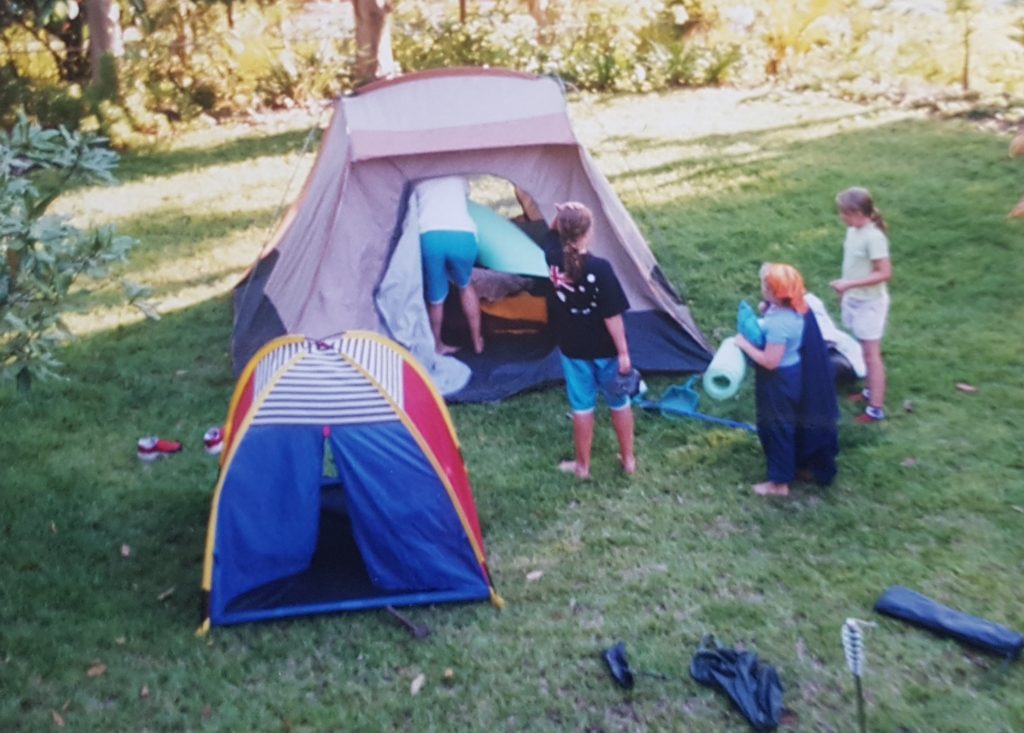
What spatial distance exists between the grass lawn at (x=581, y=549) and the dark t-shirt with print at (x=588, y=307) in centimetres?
75

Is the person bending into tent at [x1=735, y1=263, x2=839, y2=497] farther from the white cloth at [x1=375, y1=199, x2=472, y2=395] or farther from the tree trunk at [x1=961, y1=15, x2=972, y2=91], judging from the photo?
the tree trunk at [x1=961, y1=15, x2=972, y2=91]

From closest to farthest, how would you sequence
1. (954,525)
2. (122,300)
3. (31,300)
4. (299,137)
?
1. (31,300)
2. (954,525)
3. (122,300)
4. (299,137)

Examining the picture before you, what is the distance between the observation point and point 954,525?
15.8 feet

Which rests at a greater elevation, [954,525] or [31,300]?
[31,300]

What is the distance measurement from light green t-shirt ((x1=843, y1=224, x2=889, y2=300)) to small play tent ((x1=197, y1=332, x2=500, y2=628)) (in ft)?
7.80

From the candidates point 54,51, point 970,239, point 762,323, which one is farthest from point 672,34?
point 762,323

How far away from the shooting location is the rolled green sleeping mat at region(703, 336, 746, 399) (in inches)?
199

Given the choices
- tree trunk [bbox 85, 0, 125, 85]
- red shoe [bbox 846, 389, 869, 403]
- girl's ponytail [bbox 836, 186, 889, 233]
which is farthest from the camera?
tree trunk [bbox 85, 0, 125, 85]

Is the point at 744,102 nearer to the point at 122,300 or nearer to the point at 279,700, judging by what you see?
the point at 122,300

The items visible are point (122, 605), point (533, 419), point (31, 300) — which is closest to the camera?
point (31, 300)

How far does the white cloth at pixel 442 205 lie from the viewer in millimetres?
6395

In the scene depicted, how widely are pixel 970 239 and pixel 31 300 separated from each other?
6.80m

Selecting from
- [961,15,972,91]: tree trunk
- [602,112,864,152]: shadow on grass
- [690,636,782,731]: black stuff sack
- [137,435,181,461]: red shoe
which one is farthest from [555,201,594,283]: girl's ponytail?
[961,15,972,91]: tree trunk

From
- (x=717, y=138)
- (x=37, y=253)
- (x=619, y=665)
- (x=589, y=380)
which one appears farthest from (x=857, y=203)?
(x=717, y=138)
